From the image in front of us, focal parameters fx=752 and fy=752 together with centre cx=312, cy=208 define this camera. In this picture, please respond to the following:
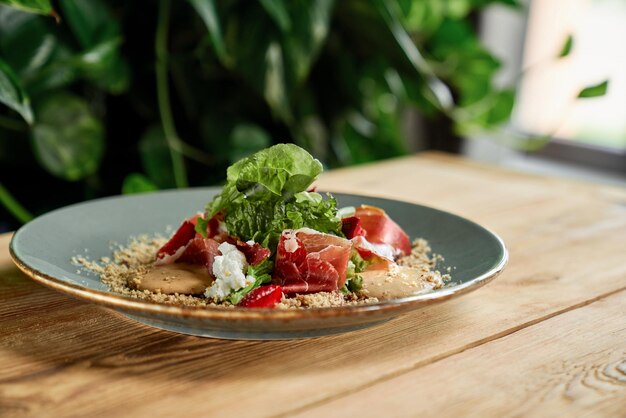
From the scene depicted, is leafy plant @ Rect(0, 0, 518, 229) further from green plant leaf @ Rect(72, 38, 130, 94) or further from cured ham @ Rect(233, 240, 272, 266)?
cured ham @ Rect(233, 240, 272, 266)

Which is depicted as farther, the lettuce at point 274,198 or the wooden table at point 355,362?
the lettuce at point 274,198

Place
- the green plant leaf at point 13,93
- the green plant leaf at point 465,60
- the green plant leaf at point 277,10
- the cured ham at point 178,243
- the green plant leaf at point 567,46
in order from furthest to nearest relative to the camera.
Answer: the green plant leaf at point 465,60 < the green plant leaf at point 277,10 < the green plant leaf at point 567,46 < the green plant leaf at point 13,93 < the cured ham at point 178,243

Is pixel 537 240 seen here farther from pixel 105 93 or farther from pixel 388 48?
pixel 105 93

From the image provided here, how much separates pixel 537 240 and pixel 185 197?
494mm

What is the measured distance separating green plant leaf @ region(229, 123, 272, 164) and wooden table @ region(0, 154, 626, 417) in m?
0.89

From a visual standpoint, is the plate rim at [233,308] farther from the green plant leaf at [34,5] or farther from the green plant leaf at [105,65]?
the green plant leaf at [105,65]

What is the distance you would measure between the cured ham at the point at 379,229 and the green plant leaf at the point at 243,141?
91cm

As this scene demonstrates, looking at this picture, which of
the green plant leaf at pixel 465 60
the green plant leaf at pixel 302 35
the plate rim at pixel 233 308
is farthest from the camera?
the green plant leaf at pixel 465 60

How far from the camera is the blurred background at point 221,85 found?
1.41 meters

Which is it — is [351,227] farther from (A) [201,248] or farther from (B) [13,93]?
(B) [13,93]

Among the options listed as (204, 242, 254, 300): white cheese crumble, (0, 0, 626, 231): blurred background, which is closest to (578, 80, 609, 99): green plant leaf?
(0, 0, 626, 231): blurred background

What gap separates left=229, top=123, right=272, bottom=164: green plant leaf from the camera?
173 centimetres

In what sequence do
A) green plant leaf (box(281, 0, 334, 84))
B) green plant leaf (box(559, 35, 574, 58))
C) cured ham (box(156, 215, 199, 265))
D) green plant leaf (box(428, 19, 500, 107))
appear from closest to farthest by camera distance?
cured ham (box(156, 215, 199, 265))
green plant leaf (box(559, 35, 574, 58))
green plant leaf (box(281, 0, 334, 84))
green plant leaf (box(428, 19, 500, 107))

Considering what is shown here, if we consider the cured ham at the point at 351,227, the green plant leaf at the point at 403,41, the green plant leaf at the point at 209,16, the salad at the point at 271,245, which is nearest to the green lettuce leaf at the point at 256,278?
the salad at the point at 271,245
